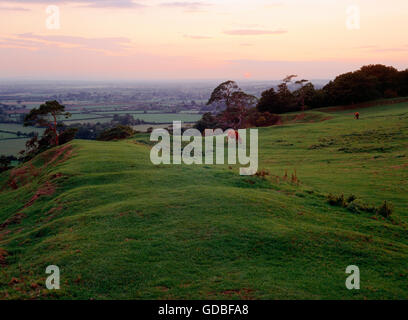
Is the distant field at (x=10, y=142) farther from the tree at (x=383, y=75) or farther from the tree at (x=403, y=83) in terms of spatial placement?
the tree at (x=403, y=83)

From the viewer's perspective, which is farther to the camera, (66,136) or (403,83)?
(403,83)

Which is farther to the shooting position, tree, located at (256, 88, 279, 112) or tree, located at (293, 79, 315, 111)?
tree, located at (256, 88, 279, 112)

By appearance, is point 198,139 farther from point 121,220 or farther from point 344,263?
point 344,263

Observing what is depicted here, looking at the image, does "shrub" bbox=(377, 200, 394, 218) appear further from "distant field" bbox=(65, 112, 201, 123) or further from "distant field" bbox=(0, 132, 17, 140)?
"distant field" bbox=(65, 112, 201, 123)

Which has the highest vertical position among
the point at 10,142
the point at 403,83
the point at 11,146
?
the point at 403,83

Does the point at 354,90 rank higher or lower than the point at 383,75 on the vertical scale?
lower

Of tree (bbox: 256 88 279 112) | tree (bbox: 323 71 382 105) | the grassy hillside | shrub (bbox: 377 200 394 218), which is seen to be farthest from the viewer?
tree (bbox: 256 88 279 112)

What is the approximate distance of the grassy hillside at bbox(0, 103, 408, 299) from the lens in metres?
8.87

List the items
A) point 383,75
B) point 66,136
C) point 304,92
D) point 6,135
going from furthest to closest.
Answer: point 6,135
point 304,92
point 383,75
point 66,136

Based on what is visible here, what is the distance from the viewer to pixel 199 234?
11.5 m

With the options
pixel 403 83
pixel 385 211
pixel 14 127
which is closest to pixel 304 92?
pixel 403 83

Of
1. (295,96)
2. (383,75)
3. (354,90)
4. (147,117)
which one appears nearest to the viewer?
(354,90)

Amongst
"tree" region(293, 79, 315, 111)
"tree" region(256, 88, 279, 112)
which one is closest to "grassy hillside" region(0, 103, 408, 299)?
"tree" region(293, 79, 315, 111)

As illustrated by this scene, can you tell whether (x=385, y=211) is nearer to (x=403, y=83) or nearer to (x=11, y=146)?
(x=403, y=83)
